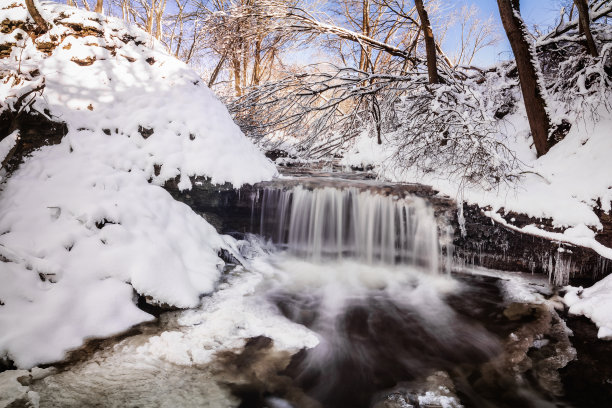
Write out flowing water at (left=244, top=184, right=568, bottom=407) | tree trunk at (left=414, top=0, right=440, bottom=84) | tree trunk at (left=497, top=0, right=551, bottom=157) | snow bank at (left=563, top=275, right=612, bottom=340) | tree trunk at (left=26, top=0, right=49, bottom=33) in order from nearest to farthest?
flowing water at (left=244, top=184, right=568, bottom=407), snow bank at (left=563, top=275, right=612, bottom=340), tree trunk at (left=26, top=0, right=49, bottom=33), tree trunk at (left=497, top=0, right=551, bottom=157), tree trunk at (left=414, top=0, right=440, bottom=84)

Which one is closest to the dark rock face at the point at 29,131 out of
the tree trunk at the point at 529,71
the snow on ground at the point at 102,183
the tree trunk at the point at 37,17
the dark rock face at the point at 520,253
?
the snow on ground at the point at 102,183

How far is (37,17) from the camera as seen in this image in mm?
4965

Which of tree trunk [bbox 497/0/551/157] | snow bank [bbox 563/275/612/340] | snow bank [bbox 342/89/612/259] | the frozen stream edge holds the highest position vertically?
tree trunk [bbox 497/0/551/157]

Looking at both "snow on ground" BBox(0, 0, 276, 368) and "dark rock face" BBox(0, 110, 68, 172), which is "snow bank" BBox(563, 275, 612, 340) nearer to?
"snow on ground" BBox(0, 0, 276, 368)

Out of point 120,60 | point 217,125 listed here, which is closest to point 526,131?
point 217,125

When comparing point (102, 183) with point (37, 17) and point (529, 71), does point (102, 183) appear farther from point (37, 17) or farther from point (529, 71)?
point (529, 71)

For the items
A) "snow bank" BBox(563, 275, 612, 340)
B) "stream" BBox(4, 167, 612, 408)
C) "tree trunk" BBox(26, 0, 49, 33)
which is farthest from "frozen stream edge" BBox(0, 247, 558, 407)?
"tree trunk" BBox(26, 0, 49, 33)

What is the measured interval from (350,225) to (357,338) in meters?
2.41

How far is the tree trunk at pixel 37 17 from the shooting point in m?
4.86

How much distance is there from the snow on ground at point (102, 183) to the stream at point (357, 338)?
33cm

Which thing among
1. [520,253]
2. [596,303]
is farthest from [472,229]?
[596,303]

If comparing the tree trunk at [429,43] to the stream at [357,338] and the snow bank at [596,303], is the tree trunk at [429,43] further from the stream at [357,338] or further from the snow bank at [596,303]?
the snow bank at [596,303]

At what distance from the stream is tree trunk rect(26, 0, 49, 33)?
12.2 ft

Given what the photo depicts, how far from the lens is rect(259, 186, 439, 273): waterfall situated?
16.4ft
